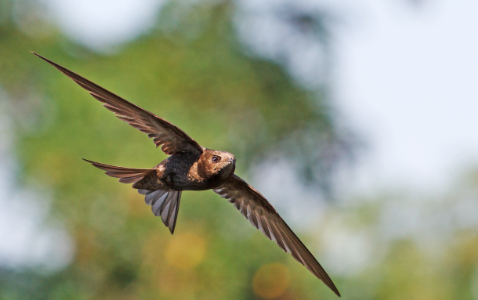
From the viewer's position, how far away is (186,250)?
1766cm

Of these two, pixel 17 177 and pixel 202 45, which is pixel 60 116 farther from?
pixel 202 45

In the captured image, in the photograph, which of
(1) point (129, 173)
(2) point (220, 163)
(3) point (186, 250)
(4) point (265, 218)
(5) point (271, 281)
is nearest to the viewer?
(2) point (220, 163)

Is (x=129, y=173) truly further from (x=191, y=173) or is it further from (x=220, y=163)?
(x=220, y=163)

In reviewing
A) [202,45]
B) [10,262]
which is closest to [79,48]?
[202,45]

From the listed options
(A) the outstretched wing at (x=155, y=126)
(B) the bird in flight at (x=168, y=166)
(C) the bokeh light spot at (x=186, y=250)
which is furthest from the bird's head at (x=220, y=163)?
(C) the bokeh light spot at (x=186, y=250)

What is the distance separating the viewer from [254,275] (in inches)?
714

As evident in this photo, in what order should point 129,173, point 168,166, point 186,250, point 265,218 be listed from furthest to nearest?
1. point 186,250
2. point 265,218
3. point 129,173
4. point 168,166

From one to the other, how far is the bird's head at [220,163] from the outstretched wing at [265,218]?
1125 mm

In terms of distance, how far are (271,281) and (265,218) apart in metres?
12.4

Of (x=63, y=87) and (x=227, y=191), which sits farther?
(x=63, y=87)

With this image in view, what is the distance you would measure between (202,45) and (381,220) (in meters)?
9.81

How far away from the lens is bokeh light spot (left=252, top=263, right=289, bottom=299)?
18281mm

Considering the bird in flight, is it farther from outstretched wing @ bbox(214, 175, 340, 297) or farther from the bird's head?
outstretched wing @ bbox(214, 175, 340, 297)

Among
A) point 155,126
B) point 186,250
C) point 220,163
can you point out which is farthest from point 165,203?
point 186,250
